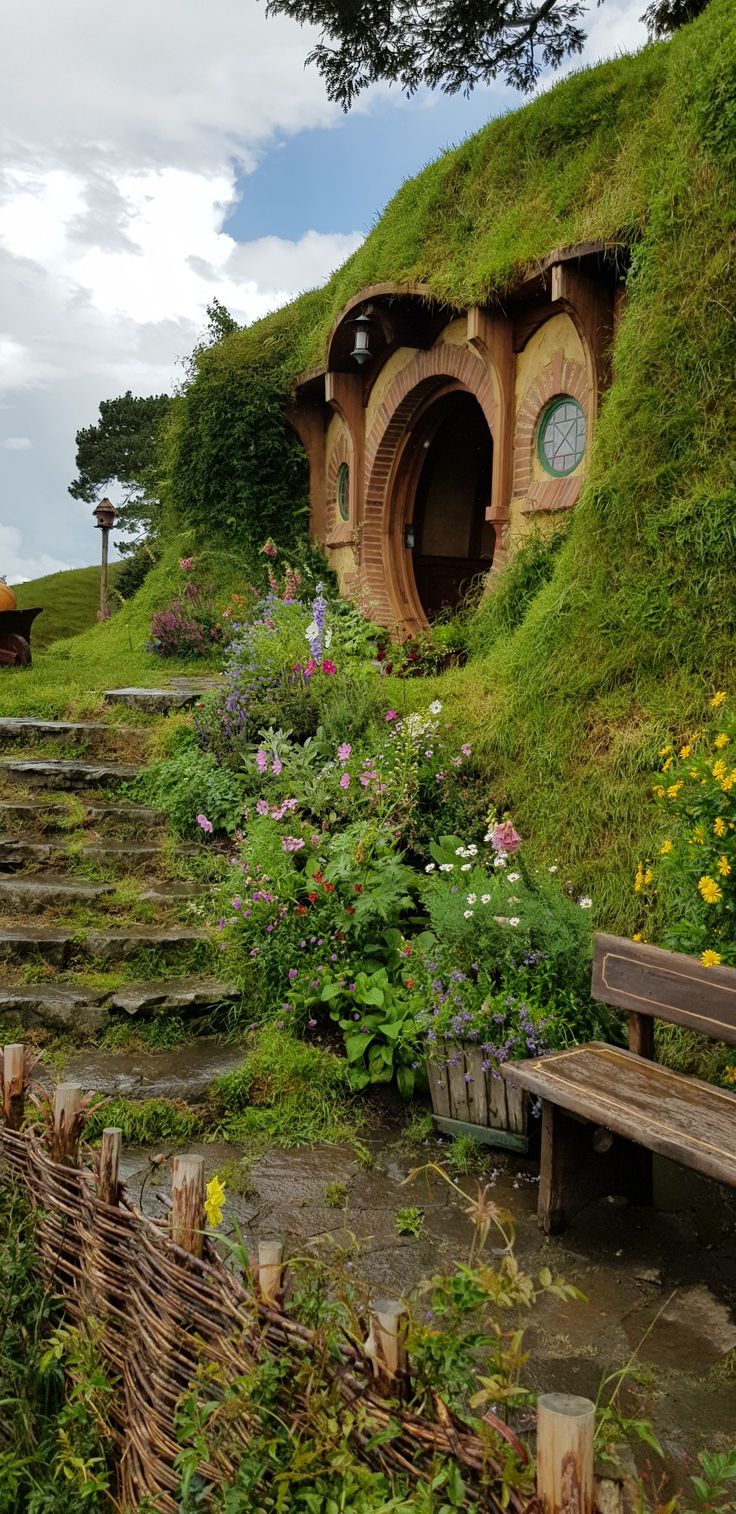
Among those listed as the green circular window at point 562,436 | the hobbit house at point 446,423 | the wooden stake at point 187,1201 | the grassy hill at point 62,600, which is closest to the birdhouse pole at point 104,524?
the grassy hill at point 62,600

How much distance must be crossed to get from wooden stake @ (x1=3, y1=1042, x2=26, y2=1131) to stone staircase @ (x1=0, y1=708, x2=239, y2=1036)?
1536mm

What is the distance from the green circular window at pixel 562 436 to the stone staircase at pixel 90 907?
12.6 ft

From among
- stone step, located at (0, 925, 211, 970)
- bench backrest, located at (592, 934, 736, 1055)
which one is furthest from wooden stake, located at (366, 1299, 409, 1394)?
stone step, located at (0, 925, 211, 970)

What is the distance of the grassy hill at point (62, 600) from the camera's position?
24.6 meters

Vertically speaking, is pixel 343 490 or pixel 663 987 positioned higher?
pixel 343 490

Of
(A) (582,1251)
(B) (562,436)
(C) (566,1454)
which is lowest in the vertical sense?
(A) (582,1251)

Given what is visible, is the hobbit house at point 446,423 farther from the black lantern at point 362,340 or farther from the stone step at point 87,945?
the stone step at point 87,945

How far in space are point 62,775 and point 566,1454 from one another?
598 centimetres

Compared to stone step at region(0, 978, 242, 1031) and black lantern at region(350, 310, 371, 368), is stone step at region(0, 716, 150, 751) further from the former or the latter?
black lantern at region(350, 310, 371, 368)

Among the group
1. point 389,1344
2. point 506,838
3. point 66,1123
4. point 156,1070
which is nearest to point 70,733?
point 156,1070

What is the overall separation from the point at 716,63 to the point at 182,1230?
6.36 metres

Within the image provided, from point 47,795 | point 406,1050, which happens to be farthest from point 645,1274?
point 47,795

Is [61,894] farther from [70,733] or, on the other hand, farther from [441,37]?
[441,37]

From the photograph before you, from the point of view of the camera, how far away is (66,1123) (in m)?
2.84
